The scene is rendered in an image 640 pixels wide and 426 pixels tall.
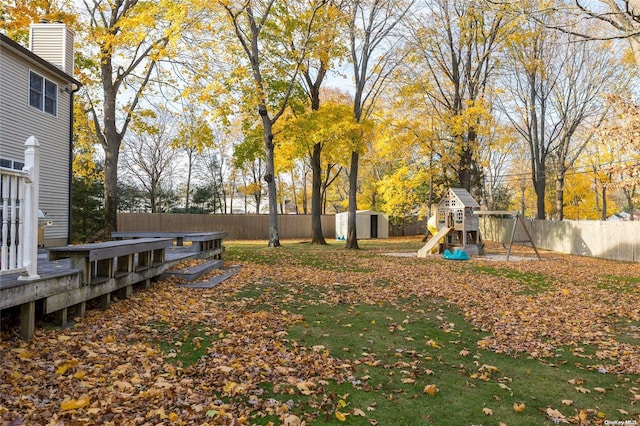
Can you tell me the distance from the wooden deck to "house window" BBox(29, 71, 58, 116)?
8720mm

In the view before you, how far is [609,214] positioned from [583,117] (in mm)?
22660

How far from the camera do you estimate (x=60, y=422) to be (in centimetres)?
273

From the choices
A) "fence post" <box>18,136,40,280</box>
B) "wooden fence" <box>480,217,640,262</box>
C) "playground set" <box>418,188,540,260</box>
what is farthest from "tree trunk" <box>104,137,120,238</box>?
"wooden fence" <box>480,217,640,262</box>

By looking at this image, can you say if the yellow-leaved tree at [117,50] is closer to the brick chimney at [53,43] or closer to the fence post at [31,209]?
the brick chimney at [53,43]

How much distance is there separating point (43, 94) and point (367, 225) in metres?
23.0

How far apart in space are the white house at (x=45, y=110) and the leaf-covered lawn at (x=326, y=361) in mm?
8151

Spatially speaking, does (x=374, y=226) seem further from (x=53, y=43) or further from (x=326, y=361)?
(x=326, y=361)

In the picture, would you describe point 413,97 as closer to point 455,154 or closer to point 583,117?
point 455,154

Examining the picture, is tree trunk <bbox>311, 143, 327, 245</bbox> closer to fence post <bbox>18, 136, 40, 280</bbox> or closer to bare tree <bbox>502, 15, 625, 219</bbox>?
bare tree <bbox>502, 15, 625, 219</bbox>

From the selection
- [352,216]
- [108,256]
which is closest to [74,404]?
[108,256]

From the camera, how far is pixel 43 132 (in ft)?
43.0

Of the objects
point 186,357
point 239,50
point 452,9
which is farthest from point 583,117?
point 186,357

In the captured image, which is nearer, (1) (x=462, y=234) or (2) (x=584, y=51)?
(1) (x=462, y=234)

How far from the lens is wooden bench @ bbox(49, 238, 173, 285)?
4.82 metres
